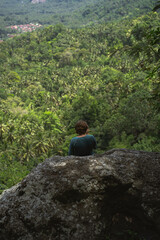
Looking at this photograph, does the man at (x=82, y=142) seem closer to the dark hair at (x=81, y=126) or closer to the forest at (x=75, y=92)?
the dark hair at (x=81, y=126)

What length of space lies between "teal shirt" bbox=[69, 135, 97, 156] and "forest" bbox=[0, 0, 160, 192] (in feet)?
4.50

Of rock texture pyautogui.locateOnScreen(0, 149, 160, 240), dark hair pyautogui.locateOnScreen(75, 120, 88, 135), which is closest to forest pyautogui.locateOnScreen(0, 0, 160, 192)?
dark hair pyautogui.locateOnScreen(75, 120, 88, 135)

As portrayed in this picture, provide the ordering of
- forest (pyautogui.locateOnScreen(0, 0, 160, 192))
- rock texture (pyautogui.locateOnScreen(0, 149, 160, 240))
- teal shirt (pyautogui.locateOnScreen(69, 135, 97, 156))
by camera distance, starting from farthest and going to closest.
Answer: forest (pyautogui.locateOnScreen(0, 0, 160, 192)) → teal shirt (pyautogui.locateOnScreen(69, 135, 97, 156)) → rock texture (pyautogui.locateOnScreen(0, 149, 160, 240))

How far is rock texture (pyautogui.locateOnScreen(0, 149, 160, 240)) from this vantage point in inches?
108

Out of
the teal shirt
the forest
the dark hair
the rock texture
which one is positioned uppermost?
the dark hair

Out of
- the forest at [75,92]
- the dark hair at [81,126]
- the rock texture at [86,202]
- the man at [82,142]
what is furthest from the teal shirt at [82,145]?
the forest at [75,92]

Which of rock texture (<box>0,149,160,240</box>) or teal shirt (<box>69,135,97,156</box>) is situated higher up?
teal shirt (<box>69,135,97,156</box>)

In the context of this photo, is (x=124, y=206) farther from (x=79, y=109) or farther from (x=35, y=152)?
(x=79, y=109)

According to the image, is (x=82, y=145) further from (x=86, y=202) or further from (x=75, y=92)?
(x=75, y=92)

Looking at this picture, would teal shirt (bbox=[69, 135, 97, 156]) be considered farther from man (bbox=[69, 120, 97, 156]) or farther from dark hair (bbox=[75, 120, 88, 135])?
dark hair (bbox=[75, 120, 88, 135])

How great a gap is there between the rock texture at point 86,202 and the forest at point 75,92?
1.54 meters

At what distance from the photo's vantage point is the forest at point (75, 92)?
2039 cm

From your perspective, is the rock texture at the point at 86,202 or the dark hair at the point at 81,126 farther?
the dark hair at the point at 81,126

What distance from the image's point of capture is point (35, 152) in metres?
37.9
